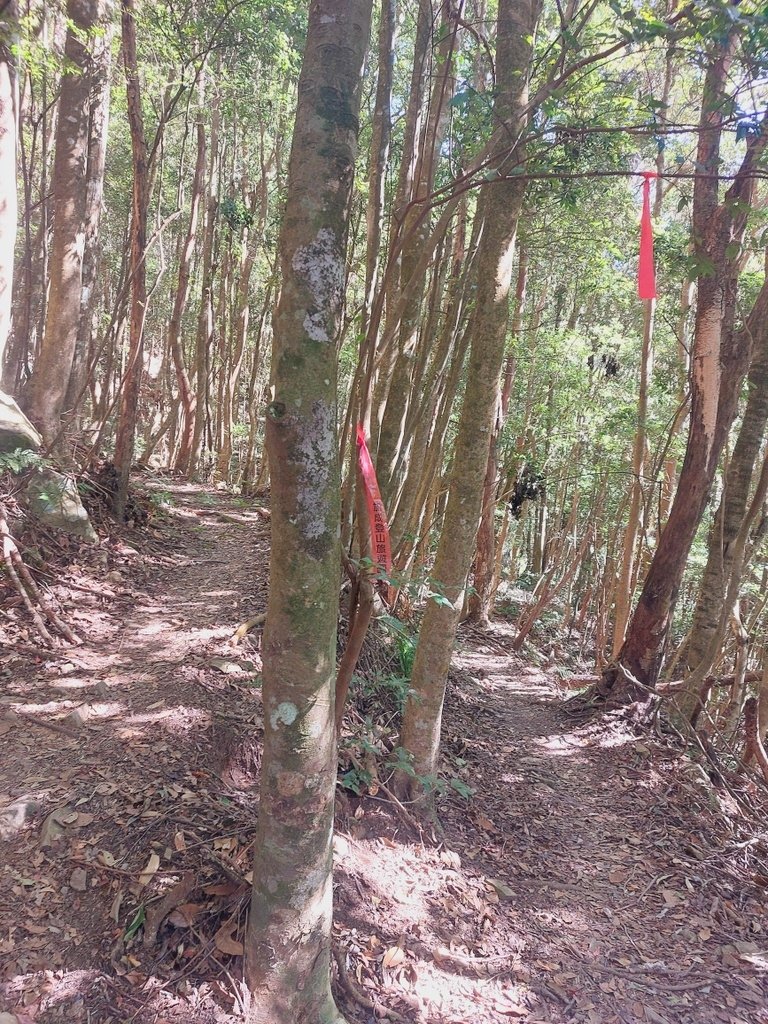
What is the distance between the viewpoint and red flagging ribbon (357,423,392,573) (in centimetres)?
285

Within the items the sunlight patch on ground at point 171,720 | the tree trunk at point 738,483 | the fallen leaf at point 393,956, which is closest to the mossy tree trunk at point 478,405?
the fallen leaf at point 393,956

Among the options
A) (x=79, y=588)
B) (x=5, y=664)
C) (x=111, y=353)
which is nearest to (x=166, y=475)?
(x=111, y=353)

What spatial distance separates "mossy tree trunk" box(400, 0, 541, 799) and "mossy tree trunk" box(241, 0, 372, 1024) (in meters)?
1.45

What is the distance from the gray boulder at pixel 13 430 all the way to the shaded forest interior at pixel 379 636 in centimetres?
4

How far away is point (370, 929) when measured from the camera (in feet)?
10.3

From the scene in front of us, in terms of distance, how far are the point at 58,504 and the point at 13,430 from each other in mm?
804

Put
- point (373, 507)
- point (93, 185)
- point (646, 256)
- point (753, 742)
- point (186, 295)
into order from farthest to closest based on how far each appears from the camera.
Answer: point (186, 295) → point (93, 185) → point (753, 742) → point (646, 256) → point (373, 507)

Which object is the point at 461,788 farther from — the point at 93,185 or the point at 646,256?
the point at 93,185

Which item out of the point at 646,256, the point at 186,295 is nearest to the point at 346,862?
the point at 646,256

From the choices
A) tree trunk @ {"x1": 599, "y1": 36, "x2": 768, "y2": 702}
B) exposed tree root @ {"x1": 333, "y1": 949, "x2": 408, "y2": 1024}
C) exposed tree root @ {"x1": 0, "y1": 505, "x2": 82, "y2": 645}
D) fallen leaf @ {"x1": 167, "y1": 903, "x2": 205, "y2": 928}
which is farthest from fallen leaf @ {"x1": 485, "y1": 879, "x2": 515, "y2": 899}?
exposed tree root @ {"x1": 0, "y1": 505, "x2": 82, "y2": 645}

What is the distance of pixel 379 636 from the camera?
5715 millimetres

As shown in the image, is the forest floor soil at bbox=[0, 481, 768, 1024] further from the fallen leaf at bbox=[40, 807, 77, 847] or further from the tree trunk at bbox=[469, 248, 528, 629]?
the tree trunk at bbox=[469, 248, 528, 629]

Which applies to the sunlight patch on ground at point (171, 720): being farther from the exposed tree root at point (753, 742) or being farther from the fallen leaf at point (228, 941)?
the exposed tree root at point (753, 742)

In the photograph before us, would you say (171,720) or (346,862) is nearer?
(346,862)
